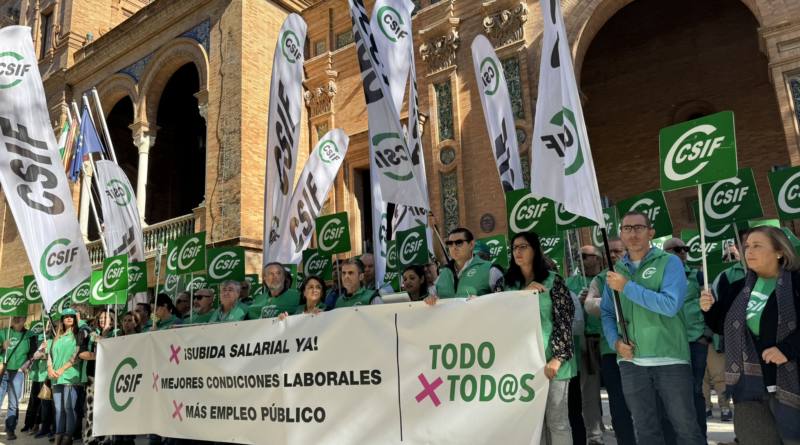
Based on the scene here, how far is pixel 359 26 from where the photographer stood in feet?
21.0

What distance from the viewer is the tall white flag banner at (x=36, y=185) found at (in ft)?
19.5

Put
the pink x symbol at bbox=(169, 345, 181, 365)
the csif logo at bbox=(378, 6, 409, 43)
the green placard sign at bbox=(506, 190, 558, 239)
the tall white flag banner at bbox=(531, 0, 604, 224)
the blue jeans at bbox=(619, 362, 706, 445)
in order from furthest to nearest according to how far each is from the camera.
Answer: the csif logo at bbox=(378, 6, 409, 43), the green placard sign at bbox=(506, 190, 558, 239), the pink x symbol at bbox=(169, 345, 181, 365), the tall white flag banner at bbox=(531, 0, 604, 224), the blue jeans at bbox=(619, 362, 706, 445)

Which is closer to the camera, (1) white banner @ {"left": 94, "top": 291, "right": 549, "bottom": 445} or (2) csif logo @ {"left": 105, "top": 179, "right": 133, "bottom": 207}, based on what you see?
(1) white banner @ {"left": 94, "top": 291, "right": 549, "bottom": 445}

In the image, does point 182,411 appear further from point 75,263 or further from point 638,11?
point 638,11

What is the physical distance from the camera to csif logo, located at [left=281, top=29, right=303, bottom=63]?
25.8 feet

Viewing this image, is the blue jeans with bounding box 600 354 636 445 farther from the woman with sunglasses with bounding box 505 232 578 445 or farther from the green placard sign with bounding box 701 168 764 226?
the green placard sign with bounding box 701 168 764 226

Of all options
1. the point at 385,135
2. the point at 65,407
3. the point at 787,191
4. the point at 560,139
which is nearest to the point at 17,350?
the point at 65,407

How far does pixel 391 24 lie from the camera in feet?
23.6

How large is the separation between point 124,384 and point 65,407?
5.12 ft

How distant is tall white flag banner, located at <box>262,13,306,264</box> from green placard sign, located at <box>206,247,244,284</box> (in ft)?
2.33

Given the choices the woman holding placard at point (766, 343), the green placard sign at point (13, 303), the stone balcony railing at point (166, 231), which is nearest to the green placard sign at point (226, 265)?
the green placard sign at point (13, 303)

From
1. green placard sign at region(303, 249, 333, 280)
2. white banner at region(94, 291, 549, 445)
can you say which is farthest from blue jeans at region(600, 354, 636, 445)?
green placard sign at region(303, 249, 333, 280)

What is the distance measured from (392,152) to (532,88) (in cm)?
644

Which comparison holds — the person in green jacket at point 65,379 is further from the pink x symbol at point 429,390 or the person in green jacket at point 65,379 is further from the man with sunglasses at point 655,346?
the man with sunglasses at point 655,346
